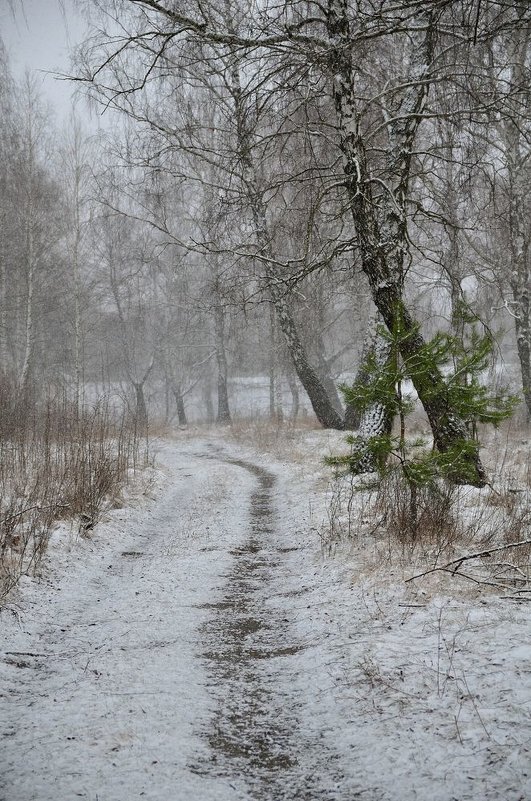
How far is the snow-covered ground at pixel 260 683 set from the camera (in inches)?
80.7

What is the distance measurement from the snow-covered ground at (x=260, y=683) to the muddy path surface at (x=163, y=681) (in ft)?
0.04

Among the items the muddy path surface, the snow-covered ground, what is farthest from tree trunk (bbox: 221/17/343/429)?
the snow-covered ground

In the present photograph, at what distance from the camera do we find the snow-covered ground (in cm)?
205

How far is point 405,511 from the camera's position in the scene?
16.0 feet

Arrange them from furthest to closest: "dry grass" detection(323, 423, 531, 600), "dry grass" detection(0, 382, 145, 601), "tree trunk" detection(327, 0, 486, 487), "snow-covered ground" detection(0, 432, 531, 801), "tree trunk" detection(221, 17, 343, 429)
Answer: "tree trunk" detection(221, 17, 343, 429), "tree trunk" detection(327, 0, 486, 487), "dry grass" detection(0, 382, 145, 601), "dry grass" detection(323, 423, 531, 600), "snow-covered ground" detection(0, 432, 531, 801)

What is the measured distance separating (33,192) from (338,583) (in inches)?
675

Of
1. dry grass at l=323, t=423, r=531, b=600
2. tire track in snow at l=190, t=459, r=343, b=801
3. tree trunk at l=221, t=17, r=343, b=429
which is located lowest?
tire track in snow at l=190, t=459, r=343, b=801

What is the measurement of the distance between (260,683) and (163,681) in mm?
572

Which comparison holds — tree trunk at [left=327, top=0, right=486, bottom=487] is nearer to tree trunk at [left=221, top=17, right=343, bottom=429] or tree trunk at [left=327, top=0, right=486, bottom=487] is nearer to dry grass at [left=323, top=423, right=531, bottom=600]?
dry grass at [left=323, top=423, right=531, bottom=600]

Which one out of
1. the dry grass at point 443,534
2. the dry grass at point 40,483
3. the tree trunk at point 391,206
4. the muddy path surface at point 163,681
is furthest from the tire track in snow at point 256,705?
the tree trunk at point 391,206

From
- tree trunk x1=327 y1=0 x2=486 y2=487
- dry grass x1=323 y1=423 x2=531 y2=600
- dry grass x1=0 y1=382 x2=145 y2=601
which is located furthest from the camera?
tree trunk x1=327 y1=0 x2=486 y2=487

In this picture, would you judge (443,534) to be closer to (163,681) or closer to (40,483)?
(163,681)

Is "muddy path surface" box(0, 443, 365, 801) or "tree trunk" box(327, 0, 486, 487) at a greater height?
"tree trunk" box(327, 0, 486, 487)

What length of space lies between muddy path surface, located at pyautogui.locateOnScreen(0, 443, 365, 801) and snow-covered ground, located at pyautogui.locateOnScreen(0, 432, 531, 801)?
11 mm
